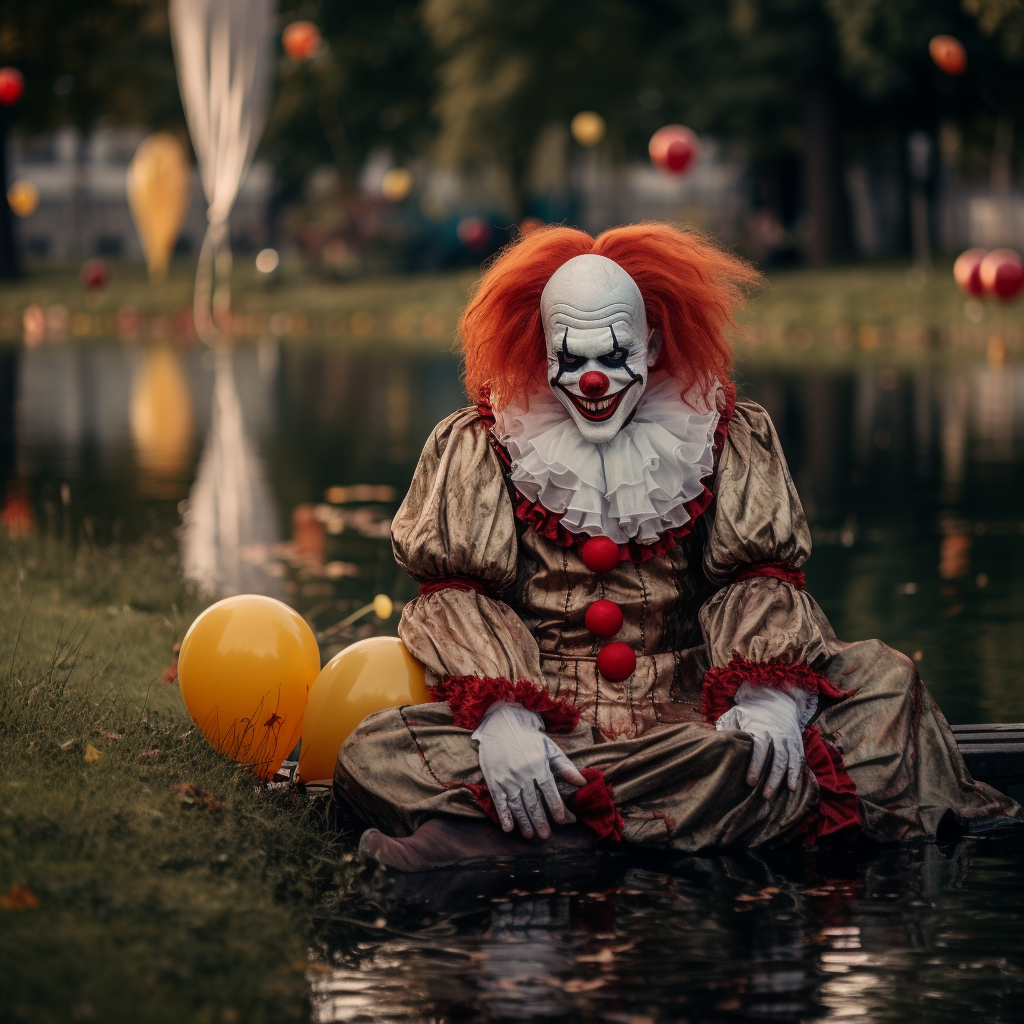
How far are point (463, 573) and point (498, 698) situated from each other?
37 centimetres

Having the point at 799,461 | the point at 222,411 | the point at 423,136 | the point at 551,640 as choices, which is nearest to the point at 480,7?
the point at 423,136

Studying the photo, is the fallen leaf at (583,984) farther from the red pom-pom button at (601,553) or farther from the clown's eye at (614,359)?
the clown's eye at (614,359)

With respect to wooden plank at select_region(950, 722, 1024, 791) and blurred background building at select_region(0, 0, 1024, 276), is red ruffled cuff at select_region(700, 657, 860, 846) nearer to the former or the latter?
wooden plank at select_region(950, 722, 1024, 791)

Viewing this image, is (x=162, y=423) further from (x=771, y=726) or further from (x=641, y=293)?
(x=771, y=726)

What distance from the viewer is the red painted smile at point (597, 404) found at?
430 centimetres

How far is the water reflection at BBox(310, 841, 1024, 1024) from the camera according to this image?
131 inches

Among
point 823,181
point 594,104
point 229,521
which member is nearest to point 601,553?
point 229,521

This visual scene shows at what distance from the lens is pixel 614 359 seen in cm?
429

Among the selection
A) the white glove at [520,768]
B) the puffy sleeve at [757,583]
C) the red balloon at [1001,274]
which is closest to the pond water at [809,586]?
the white glove at [520,768]

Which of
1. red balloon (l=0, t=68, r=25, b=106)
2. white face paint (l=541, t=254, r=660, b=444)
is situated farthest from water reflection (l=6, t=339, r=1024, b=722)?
red balloon (l=0, t=68, r=25, b=106)

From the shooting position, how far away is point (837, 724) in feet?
13.9

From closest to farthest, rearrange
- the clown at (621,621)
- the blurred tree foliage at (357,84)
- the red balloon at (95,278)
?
the clown at (621,621)
the red balloon at (95,278)
the blurred tree foliage at (357,84)

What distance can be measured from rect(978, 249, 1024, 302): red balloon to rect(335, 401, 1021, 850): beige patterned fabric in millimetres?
18079

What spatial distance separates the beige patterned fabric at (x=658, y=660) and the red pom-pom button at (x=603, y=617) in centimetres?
7
